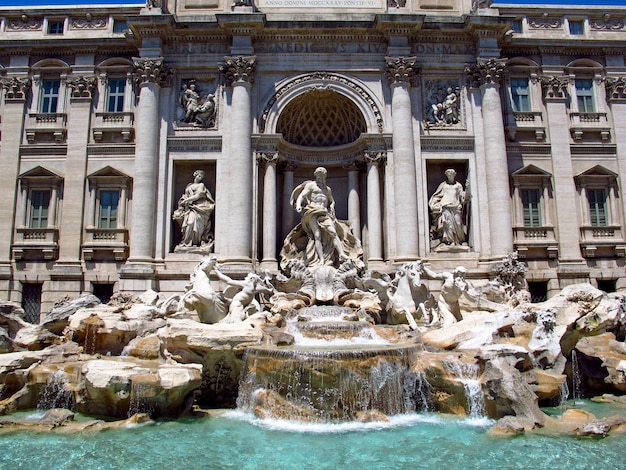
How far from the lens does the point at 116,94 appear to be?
72.8 feet

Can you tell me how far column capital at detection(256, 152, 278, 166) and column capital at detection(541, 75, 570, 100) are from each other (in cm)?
1237

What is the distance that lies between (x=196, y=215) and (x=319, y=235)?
16.9 ft

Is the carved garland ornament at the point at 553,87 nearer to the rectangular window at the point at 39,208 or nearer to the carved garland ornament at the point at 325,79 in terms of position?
the carved garland ornament at the point at 325,79

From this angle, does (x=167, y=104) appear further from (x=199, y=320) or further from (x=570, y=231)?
(x=570, y=231)

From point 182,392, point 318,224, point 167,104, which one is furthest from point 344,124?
point 182,392

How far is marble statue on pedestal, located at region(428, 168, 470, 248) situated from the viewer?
2056 centimetres

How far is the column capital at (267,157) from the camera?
20.7 meters

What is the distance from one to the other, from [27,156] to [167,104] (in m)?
6.75

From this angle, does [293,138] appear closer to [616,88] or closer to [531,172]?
[531,172]

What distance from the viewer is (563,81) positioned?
22.3 meters

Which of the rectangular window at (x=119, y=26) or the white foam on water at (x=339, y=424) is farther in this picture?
the rectangular window at (x=119, y=26)

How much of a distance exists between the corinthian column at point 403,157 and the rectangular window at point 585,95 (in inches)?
313

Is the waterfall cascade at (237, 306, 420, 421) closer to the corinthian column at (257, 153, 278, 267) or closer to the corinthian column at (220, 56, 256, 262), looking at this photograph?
the corinthian column at (220, 56, 256, 262)

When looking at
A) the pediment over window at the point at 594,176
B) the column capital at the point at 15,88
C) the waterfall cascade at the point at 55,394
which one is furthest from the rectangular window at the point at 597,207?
the column capital at the point at 15,88
